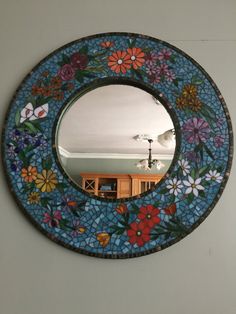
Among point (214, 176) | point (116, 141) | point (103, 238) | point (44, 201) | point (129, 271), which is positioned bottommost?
point (129, 271)

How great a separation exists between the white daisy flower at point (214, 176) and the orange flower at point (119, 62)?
47cm

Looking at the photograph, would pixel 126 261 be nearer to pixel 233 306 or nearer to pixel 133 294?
pixel 133 294

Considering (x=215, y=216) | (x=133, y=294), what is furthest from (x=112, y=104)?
(x=133, y=294)

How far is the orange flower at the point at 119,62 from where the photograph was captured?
121 cm

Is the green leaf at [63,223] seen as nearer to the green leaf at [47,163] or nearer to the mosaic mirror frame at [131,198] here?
the mosaic mirror frame at [131,198]

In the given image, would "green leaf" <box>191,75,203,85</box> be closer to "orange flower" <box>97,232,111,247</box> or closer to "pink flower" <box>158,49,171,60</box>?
"pink flower" <box>158,49,171,60</box>

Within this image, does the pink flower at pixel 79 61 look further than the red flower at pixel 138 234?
Yes

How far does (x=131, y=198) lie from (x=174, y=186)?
0.15 meters

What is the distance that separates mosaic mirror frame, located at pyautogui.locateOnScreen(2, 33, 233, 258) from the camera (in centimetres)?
111

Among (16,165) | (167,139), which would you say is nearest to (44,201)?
(16,165)

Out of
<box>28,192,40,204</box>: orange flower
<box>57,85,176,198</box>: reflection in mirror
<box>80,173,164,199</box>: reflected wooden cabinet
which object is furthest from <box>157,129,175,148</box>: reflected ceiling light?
<box>28,192,40,204</box>: orange flower

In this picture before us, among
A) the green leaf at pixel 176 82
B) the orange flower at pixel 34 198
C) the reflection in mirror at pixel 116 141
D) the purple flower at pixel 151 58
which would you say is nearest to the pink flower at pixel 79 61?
the reflection in mirror at pixel 116 141

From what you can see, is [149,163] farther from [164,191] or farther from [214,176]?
[214,176]

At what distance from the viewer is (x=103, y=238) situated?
111 cm
